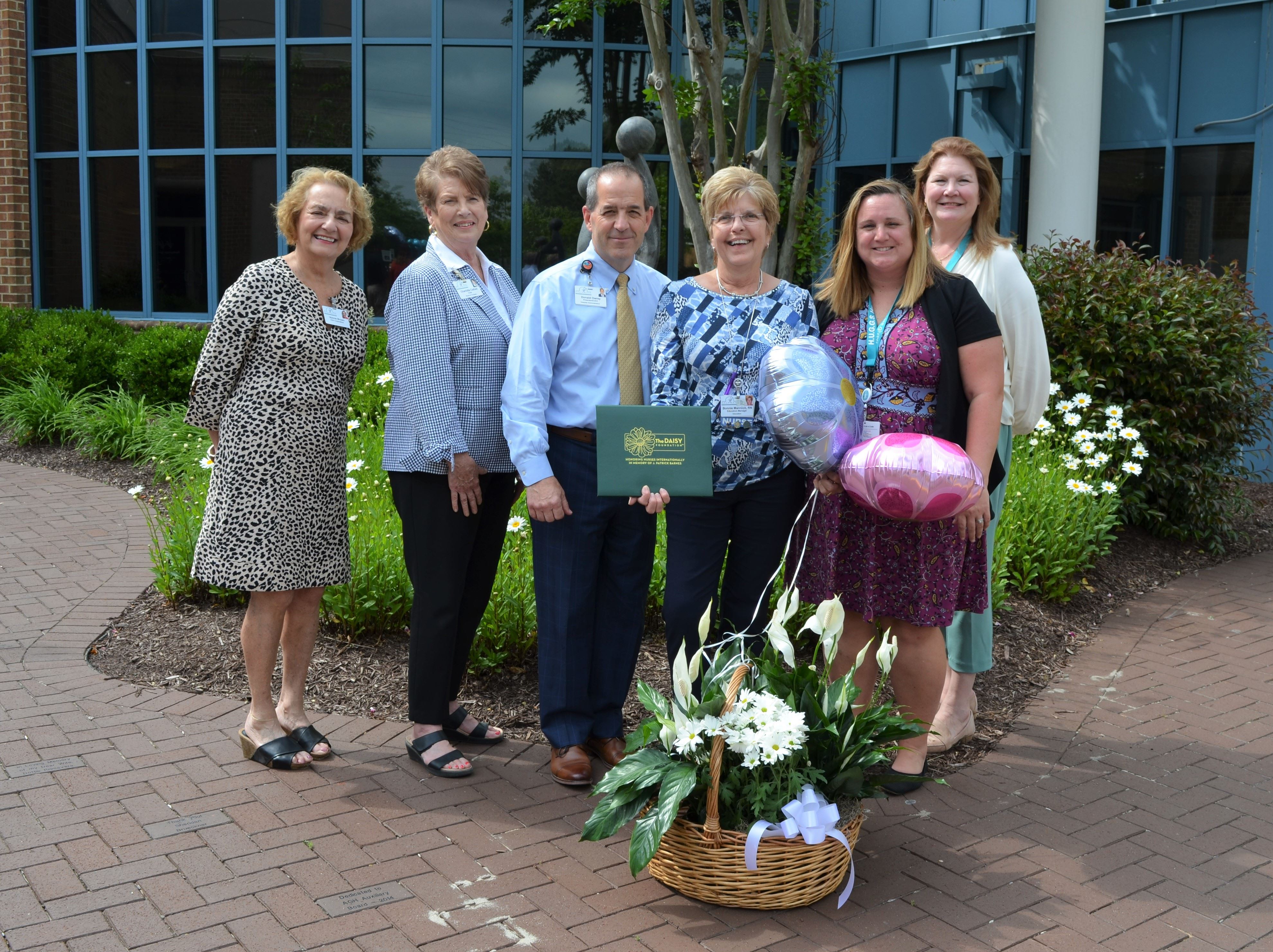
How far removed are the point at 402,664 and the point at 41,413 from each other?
6.91m

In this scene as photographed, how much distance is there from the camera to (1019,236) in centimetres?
1191

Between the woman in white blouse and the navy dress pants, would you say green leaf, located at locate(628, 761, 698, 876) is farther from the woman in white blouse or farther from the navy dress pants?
the woman in white blouse

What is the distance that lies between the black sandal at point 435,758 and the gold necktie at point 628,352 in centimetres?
138

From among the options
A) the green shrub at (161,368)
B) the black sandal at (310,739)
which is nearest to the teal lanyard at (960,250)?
the black sandal at (310,739)

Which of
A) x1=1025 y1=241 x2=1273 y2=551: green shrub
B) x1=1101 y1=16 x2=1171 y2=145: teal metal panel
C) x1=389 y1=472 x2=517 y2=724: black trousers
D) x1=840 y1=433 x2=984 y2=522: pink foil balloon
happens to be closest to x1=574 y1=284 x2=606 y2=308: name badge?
x1=389 y1=472 x2=517 y2=724: black trousers

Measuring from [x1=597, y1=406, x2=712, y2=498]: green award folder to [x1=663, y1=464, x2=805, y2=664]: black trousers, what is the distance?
22cm

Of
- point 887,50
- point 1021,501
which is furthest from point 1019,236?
point 1021,501

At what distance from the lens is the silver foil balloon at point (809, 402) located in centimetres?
322

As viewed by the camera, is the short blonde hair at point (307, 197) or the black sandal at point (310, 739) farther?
the black sandal at point (310, 739)

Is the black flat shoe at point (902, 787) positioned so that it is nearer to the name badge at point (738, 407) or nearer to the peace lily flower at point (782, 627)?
the peace lily flower at point (782, 627)

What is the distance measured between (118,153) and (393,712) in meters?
11.1

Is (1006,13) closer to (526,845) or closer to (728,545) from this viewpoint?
(728,545)

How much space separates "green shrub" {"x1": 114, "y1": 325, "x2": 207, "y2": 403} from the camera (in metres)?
10.4

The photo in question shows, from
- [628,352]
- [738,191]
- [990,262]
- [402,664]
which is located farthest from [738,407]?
A: [402,664]
